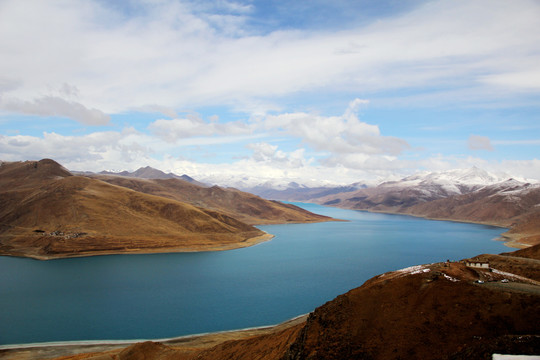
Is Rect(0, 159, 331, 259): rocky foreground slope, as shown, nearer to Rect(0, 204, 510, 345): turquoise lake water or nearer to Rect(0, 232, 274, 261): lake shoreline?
Rect(0, 232, 274, 261): lake shoreline

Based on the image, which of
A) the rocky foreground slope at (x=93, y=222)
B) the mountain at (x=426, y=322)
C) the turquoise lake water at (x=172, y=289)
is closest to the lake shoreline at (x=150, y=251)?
the rocky foreground slope at (x=93, y=222)

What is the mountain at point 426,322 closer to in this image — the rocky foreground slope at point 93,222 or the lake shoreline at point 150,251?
the lake shoreline at point 150,251

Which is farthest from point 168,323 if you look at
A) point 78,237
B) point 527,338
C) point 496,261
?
point 78,237

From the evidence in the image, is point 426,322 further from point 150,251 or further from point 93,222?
point 93,222

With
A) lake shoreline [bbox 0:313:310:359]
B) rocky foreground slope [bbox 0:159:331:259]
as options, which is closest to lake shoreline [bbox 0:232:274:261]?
rocky foreground slope [bbox 0:159:331:259]

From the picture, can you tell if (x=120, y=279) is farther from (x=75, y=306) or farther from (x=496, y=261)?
(x=496, y=261)
